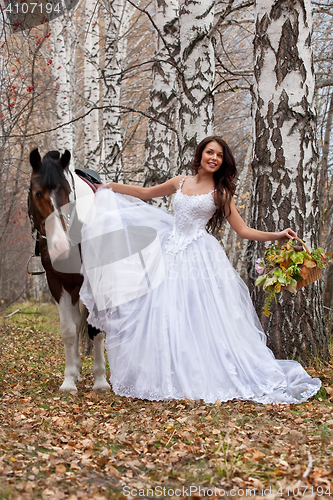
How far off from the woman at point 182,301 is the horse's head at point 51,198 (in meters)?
0.51

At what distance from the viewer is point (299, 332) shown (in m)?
5.07

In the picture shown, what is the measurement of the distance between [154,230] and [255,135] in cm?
152

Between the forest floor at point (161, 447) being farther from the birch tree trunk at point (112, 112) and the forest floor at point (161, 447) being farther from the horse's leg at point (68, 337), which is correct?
the birch tree trunk at point (112, 112)

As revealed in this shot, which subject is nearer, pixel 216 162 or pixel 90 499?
pixel 90 499

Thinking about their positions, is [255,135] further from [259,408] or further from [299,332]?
[259,408]

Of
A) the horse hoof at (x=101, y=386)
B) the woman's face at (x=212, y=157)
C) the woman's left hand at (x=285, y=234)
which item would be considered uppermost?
the woman's face at (x=212, y=157)

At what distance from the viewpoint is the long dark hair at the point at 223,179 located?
4852 millimetres

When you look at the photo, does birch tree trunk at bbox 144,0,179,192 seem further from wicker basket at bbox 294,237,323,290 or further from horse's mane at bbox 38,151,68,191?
wicker basket at bbox 294,237,323,290

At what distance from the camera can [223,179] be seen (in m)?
4.95

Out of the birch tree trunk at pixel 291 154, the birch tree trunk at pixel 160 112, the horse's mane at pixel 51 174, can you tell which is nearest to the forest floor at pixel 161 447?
the birch tree trunk at pixel 291 154

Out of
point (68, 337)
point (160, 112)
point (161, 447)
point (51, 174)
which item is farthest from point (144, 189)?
point (160, 112)

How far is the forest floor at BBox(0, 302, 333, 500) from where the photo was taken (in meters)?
2.59

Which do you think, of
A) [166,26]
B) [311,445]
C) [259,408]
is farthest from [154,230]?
[166,26]

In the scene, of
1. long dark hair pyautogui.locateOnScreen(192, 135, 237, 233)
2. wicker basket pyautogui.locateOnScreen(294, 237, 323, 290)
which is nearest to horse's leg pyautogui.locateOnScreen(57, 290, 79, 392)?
long dark hair pyautogui.locateOnScreen(192, 135, 237, 233)
